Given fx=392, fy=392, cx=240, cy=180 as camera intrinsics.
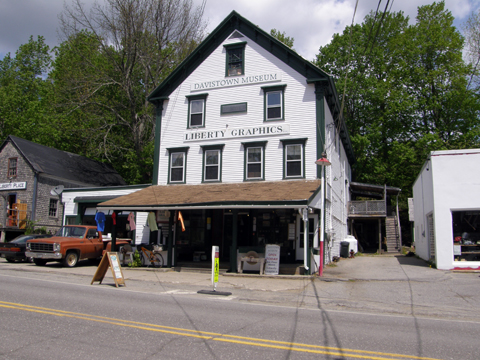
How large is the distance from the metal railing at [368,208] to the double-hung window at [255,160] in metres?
13.7

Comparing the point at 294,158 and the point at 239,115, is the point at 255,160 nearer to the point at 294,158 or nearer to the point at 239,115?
the point at 294,158

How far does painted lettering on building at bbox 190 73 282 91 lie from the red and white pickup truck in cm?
928

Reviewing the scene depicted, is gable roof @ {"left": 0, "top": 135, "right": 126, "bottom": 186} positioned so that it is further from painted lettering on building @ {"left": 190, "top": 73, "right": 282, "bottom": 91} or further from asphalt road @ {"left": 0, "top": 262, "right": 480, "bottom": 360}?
asphalt road @ {"left": 0, "top": 262, "right": 480, "bottom": 360}

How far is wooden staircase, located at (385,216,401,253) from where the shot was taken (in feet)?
98.7

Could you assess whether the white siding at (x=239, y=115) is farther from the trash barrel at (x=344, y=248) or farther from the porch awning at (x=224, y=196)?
the trash barrel at (x=344, y=248)

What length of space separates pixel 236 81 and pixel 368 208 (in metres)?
15.8

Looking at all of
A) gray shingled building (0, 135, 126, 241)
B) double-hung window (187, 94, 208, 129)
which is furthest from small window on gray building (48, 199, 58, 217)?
double-hung window (187, 94, 208, 129)

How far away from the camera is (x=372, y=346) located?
5902 millimetres

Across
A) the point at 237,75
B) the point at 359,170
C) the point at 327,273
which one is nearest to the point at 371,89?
the point at 359,170

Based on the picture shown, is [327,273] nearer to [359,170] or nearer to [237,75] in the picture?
[237,75]

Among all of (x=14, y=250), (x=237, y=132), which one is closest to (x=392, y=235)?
(x=237, y=132)

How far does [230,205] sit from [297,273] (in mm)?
3782

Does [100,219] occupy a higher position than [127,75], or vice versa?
[127,75]

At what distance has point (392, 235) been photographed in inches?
1203
